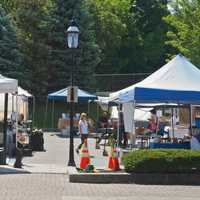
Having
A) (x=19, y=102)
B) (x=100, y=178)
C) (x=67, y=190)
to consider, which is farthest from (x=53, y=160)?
(x=19, y=102)

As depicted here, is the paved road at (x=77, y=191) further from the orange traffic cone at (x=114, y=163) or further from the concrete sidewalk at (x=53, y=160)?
the concrete sidewalk at (x=53, y=160)

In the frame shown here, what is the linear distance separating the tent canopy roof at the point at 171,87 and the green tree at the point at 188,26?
85.9 feet

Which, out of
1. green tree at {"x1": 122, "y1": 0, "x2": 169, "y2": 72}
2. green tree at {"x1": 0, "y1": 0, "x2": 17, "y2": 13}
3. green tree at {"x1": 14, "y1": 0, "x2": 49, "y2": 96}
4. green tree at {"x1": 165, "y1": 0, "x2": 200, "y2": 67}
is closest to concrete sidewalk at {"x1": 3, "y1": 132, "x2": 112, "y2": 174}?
green tree at {"x1": 165, "y1": 0, "x2": 200, "y2": 67}

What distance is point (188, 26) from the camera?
50.2 meters

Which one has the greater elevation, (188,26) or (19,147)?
(188,26)

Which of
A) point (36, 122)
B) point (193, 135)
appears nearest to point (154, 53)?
point (36, 122)

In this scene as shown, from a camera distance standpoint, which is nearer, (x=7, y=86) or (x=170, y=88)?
(x=170, y=88)

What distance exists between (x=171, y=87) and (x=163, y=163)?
145 inches

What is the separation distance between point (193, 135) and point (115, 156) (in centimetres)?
368

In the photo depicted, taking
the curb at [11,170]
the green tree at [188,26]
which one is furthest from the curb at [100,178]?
the green tree at [188,26]

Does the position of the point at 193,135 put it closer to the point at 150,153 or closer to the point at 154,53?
the point at 150,153

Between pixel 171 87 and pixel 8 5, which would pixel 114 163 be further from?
pixel 8 5

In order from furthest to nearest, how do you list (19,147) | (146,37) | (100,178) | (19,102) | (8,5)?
(146,37) → (8,5) → (19,102) → (19,147) → (100,178)

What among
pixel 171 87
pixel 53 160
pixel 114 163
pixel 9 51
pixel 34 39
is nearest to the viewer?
pixel 114 163
